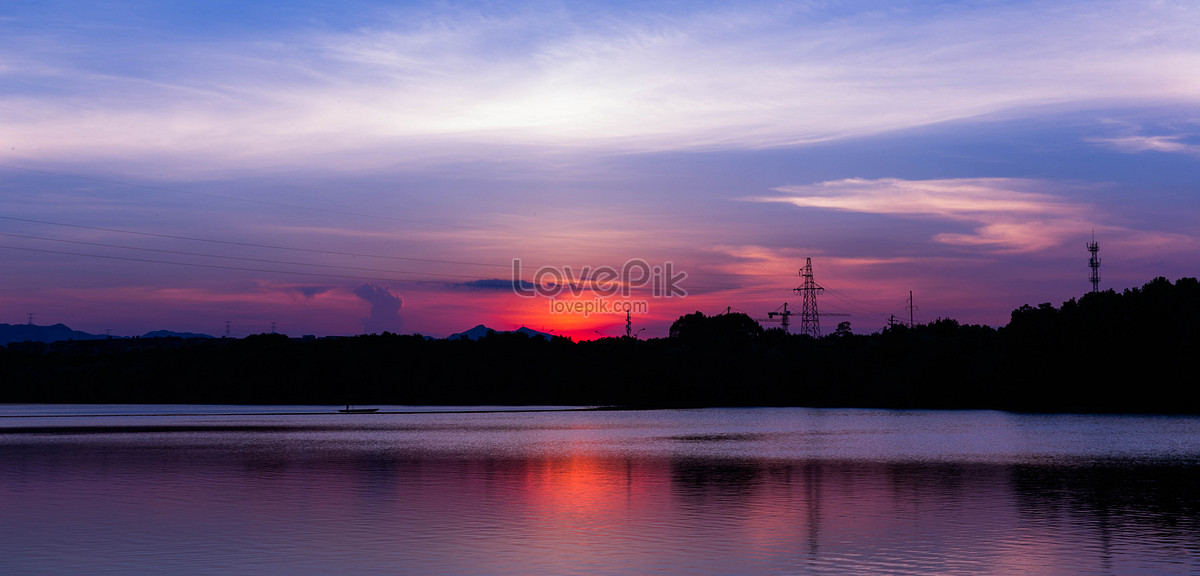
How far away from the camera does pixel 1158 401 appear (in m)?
148

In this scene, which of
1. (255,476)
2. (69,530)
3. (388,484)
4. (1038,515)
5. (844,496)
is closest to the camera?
(69,530)

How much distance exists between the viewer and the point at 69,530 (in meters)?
34.8

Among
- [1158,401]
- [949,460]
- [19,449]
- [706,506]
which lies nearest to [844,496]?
[706,506]

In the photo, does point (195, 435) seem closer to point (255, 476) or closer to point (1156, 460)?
point (255, 476)

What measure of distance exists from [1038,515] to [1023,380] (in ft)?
425

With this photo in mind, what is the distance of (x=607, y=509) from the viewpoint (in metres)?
40.2

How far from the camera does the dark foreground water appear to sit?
28.5 metres

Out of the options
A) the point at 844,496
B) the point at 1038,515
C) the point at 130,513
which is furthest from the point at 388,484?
the point at 1038,515

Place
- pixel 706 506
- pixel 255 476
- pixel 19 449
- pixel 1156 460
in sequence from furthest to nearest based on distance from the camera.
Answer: pixel 19 449, pixel 1156 460, pixel 255 476, pixel 706 506

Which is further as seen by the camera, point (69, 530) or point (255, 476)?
point (255, 476)

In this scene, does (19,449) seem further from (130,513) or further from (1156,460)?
(1156,460)

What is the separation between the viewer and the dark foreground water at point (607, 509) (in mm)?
28484

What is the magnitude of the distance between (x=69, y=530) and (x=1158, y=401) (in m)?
141

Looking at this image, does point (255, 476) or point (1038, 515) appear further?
point (255, 476)
